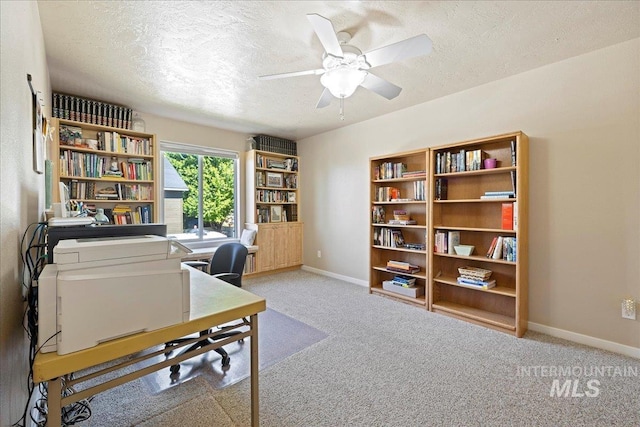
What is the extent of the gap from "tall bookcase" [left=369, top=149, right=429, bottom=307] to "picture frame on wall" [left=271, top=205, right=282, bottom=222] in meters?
2.02

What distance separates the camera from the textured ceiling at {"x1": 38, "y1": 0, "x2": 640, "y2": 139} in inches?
74.3

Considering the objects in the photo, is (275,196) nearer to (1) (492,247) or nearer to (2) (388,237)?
(2) (388,237)

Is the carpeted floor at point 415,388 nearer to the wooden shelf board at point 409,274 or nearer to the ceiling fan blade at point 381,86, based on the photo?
the wooden shelf board at point 409,274

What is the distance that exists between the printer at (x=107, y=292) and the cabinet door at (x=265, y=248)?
3.65m

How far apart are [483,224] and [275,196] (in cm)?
345

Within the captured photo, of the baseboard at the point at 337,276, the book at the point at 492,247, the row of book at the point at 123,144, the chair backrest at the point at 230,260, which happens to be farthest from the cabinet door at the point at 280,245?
the book at the point at 492,247

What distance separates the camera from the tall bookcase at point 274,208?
4.89 metres

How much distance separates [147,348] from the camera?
109cm

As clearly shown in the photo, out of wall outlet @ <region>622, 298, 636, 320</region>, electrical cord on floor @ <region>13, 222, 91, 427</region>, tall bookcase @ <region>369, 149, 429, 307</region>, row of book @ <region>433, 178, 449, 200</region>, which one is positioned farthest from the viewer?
tall bookcase @ <region>369, 149, 429, 307</region>

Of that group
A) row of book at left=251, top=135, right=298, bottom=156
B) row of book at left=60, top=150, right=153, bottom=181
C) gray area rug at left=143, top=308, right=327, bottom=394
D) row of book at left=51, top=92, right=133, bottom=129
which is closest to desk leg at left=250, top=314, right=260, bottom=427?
gray area rug at left=143, top=308, right=327, bottom=394

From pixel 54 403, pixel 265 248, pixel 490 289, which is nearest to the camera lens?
pixel 54 403

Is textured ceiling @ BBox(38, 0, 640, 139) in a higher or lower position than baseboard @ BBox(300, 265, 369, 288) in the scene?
higher

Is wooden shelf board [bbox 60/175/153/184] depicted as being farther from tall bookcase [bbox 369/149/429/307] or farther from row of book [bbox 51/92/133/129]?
tall bookcase [bbox 369/149/429/307]

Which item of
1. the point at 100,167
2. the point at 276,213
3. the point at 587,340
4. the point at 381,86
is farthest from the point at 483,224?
the point at 100,167
